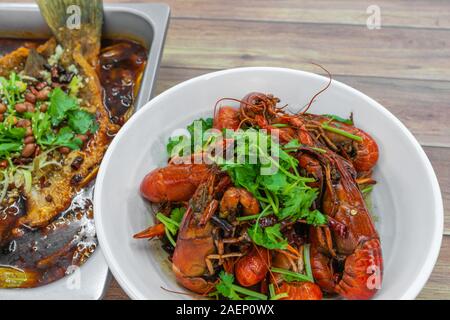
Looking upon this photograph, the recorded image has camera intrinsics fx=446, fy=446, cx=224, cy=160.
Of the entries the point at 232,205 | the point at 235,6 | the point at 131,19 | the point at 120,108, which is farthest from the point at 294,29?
the point at 232,205

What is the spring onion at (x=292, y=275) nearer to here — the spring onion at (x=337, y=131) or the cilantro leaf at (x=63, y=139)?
the spring onion at (x=337, y=131)

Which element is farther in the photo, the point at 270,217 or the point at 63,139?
the point at 63,139

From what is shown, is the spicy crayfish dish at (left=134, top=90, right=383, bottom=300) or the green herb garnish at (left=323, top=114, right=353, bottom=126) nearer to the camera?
the spicy crayfish dish at (left=134, top=90, right=383, bottom=300)

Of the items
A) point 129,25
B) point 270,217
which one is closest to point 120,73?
point 129,25

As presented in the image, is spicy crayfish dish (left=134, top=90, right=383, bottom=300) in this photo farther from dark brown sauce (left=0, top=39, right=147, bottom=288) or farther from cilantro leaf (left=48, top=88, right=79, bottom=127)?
cilantro leaf (left=48, top=88, right=79, bottom=127)

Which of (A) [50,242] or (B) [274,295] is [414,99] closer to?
(B) [274,295]

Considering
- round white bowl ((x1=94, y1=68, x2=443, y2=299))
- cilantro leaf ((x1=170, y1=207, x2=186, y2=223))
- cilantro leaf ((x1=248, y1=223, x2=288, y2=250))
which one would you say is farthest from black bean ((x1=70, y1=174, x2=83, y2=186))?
cilantro leaf ((x1=248, y1=223, x2=288, y2=250))
